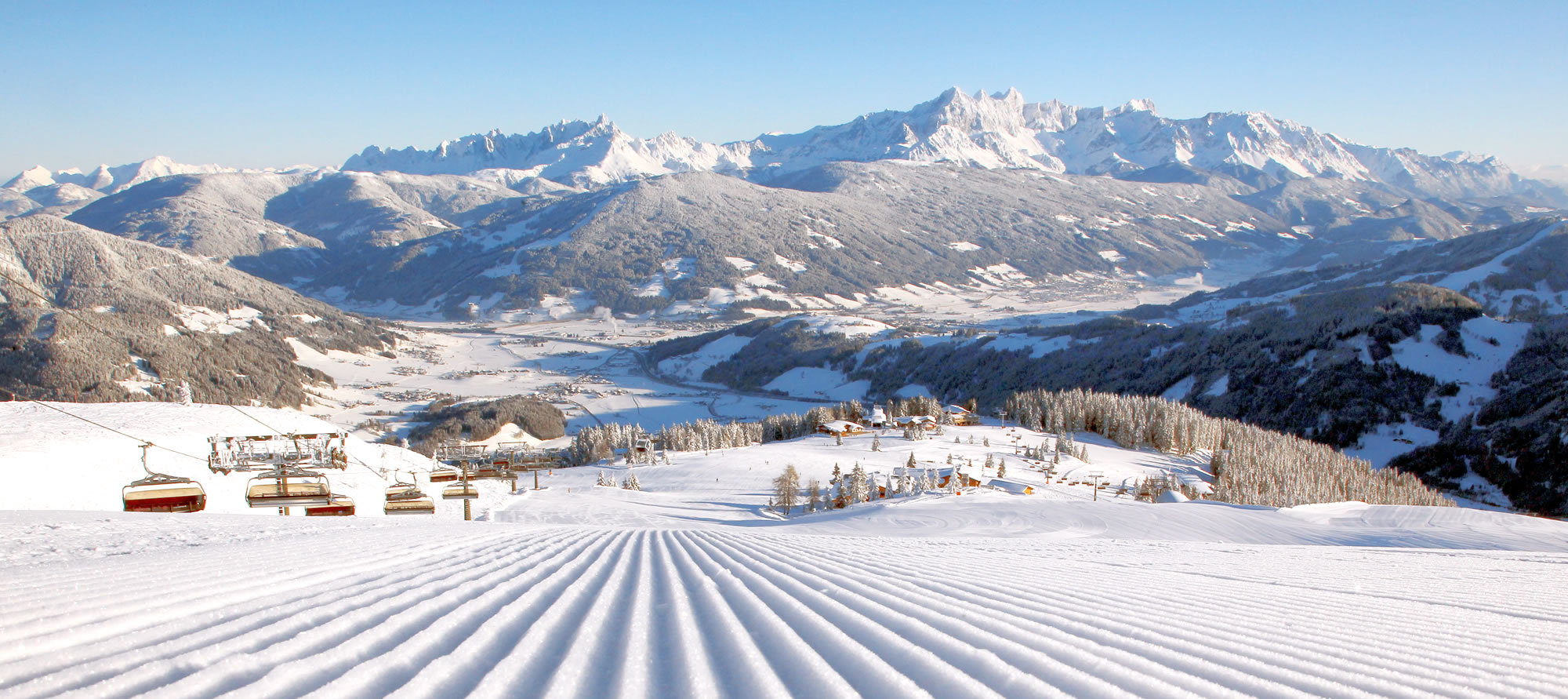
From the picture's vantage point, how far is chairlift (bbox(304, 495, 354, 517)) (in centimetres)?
1931

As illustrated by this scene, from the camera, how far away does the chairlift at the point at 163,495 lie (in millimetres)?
17328

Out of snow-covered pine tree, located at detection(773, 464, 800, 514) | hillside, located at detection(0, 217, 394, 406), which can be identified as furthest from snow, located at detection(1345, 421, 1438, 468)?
hillside, located at detection(0, 217, 394, 406)

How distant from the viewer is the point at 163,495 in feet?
58.7

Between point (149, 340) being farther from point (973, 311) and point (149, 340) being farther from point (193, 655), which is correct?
point (973, 311)

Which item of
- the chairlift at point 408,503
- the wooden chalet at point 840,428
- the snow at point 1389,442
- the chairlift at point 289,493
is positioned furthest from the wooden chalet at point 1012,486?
the snow at point 1389,442

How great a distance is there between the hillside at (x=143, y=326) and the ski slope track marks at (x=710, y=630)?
67.9 m

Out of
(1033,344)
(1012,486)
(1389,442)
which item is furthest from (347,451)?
(1033,344)

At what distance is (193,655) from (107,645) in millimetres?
717

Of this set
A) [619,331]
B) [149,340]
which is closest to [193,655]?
[149,340]

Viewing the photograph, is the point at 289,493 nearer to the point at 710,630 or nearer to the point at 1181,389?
the point at 710,630

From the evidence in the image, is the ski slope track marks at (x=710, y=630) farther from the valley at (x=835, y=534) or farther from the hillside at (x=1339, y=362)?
the hillside at (x=1339, y=362)

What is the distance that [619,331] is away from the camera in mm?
179875

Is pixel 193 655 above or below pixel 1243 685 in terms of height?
above

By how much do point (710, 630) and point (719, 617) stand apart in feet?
1.17
